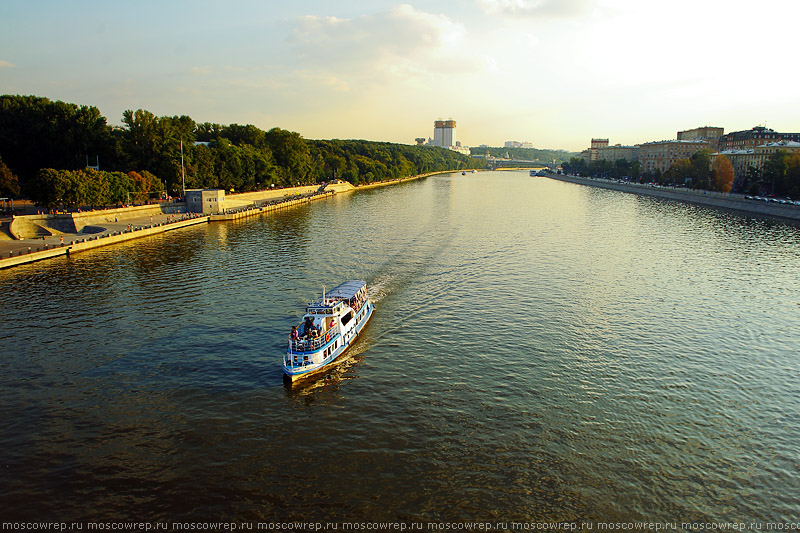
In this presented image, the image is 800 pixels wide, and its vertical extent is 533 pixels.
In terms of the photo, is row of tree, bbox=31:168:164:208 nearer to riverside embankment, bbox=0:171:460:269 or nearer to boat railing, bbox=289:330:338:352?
riverside embankment, bbox=0:171:460:269

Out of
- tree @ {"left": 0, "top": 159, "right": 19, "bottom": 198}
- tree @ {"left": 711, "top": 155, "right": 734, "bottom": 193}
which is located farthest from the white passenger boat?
tree @ {"left": 711, "top": 155, "right": 734, "bottom": 193}


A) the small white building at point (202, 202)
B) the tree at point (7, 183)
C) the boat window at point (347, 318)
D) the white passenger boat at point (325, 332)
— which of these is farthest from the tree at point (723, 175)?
the tree at point (7, 183)

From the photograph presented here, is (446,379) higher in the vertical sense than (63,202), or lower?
lower

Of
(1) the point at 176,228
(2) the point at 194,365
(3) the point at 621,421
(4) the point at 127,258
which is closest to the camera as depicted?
(3) the point at 621,421

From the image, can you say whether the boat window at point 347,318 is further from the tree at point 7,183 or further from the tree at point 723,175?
the tree at point 723,175

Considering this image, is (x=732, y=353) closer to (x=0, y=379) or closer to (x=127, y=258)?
(x=0, y=379)

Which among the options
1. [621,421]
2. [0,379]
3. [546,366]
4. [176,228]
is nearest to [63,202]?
[176,228]
